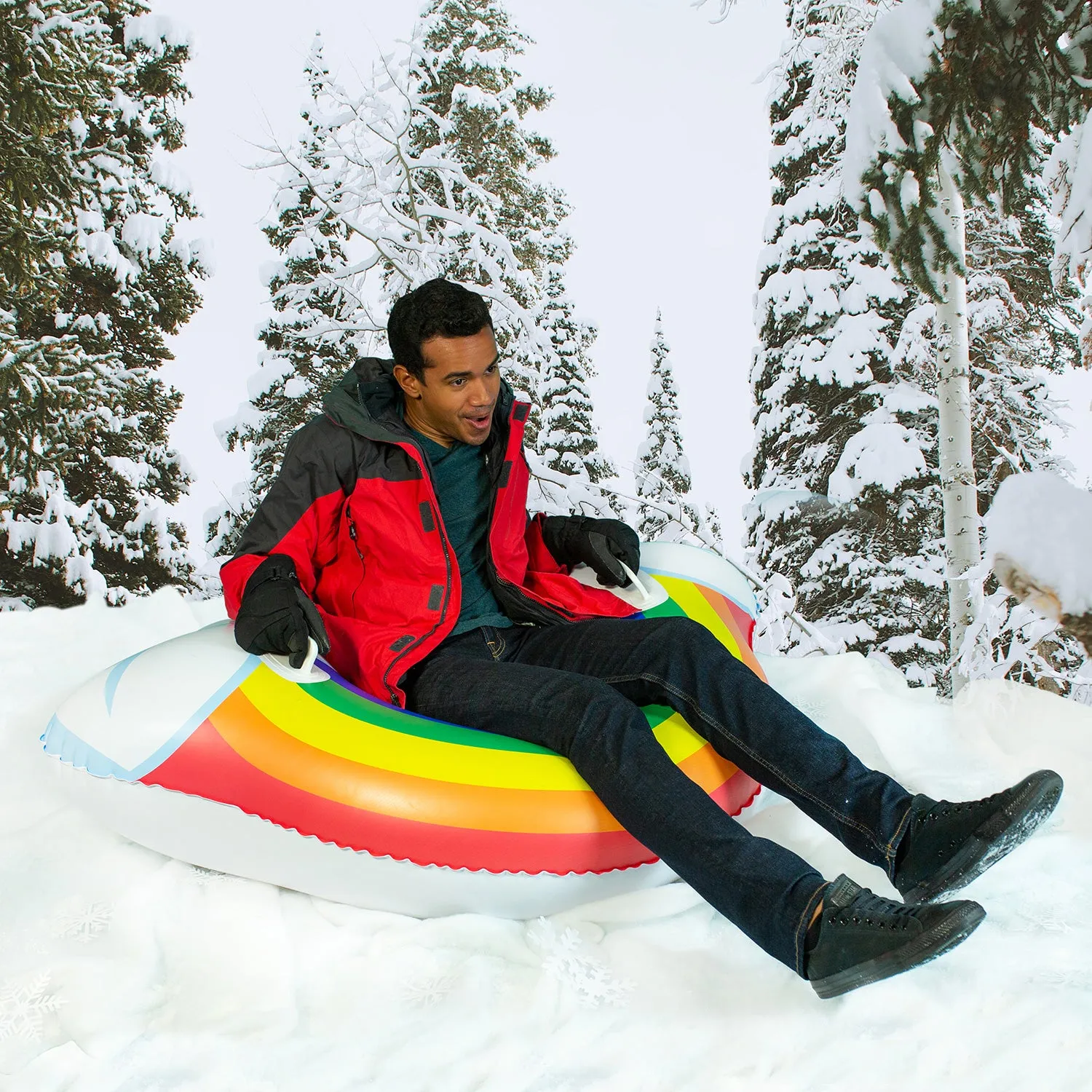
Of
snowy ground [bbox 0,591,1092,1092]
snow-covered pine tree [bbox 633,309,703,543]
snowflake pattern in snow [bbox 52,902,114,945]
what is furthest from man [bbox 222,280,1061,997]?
snow-covered pine tree [bbox 633,309,703,543]

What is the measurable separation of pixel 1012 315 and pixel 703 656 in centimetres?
357

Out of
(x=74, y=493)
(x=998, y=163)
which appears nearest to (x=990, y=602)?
(x=998, y=163)

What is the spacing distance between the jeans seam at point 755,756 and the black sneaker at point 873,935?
21cm

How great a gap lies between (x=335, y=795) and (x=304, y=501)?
647 mm

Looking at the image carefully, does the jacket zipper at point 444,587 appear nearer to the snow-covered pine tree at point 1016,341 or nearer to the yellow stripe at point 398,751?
the yellow stripe at point 398,751

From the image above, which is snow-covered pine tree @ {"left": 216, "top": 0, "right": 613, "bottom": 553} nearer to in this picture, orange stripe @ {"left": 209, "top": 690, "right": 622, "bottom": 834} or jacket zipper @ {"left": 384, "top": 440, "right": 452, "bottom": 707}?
jacket zipper @ {"left": 384, "top": 440, "right": 452, "bottom": 707}

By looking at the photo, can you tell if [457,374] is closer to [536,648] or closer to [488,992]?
[536,648]

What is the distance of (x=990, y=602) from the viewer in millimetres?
3674

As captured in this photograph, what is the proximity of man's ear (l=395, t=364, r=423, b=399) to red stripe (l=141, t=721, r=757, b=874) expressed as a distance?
84 centimetres

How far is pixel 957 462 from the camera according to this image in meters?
4.16

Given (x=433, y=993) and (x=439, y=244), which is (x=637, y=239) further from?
(x=433, y=993)

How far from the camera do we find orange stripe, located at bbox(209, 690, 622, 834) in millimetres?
1718

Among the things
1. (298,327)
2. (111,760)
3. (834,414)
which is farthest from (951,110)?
(298,327)

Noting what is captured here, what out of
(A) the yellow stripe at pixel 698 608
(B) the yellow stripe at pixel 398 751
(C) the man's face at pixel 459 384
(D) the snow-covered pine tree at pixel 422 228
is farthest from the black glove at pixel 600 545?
(D) the snow-covered pine tree at pixel 422 228
